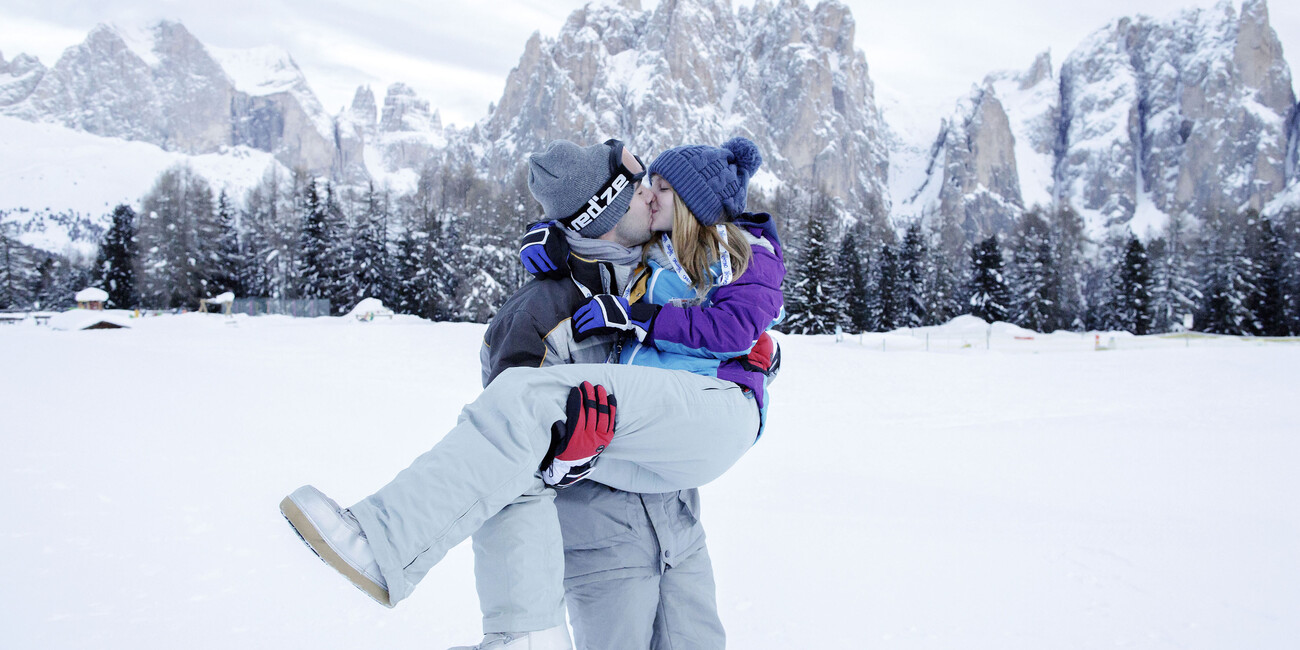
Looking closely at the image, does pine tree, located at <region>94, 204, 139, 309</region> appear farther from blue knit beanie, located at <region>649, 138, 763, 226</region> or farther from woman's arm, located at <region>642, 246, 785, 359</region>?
woman's arm, located at <region>642, 246, 785, 359</region>

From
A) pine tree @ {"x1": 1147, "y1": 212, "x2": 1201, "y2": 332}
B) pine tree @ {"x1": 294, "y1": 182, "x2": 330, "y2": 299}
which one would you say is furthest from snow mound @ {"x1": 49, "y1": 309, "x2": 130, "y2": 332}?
pine tree @ {"x1": 1147, "y1": 212, "x2": 1201, "y2": 332}

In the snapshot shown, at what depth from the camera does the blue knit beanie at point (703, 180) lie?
2.21 meters

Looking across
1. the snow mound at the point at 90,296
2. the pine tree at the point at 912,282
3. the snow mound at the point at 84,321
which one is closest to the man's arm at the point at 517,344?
the snow mound at the point at 84,321

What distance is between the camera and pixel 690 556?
2.16m

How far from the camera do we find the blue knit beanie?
7.27 ft

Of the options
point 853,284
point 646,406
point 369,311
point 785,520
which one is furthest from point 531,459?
point 853,284

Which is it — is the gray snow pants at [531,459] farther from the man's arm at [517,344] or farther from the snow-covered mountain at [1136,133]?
the snow-covered mountain at [1136,133]

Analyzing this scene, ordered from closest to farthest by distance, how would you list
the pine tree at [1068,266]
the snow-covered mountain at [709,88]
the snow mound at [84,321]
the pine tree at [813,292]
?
the snow mound at [84,321] → the pine tree at [813,292] → the pine tree at [1068,266] → the snow-covered mountain at [709,88]

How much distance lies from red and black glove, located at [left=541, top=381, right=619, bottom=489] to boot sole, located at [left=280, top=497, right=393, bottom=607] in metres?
0.46

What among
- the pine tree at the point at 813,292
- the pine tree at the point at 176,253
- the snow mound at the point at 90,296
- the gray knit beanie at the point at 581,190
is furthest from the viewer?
the pine tree at the point at 176,253

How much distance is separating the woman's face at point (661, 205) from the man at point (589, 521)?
1.1 inches

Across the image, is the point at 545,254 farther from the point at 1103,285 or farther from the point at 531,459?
the point at 1103,285

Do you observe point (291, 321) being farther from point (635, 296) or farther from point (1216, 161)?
point (1216, 161)

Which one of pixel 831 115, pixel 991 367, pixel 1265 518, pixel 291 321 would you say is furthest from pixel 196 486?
pixel 831 115
